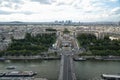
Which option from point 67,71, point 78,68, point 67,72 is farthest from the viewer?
point 78,68

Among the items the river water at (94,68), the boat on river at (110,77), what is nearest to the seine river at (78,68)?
the river water at (94,68)

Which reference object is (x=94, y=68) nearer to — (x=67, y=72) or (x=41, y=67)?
(x=67, y=72)

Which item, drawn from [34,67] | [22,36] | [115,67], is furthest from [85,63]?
[22,36]

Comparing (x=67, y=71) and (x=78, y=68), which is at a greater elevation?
(x=67, y=71)

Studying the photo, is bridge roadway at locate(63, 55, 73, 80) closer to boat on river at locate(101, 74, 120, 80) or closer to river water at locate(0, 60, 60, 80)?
river water at locate(0, 60, 60, 80)

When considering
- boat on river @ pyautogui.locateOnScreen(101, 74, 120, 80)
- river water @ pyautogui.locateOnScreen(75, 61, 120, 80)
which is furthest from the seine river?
boat on river @ pyautogui.locateOnScreen(101, 74, 120, 80)

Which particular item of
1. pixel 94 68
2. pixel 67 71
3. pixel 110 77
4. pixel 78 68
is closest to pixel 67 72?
pixel 67 71

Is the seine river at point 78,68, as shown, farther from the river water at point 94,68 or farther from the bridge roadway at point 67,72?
the bridge roadway at point 67,72

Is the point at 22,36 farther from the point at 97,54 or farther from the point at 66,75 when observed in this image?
the point at 66,75
